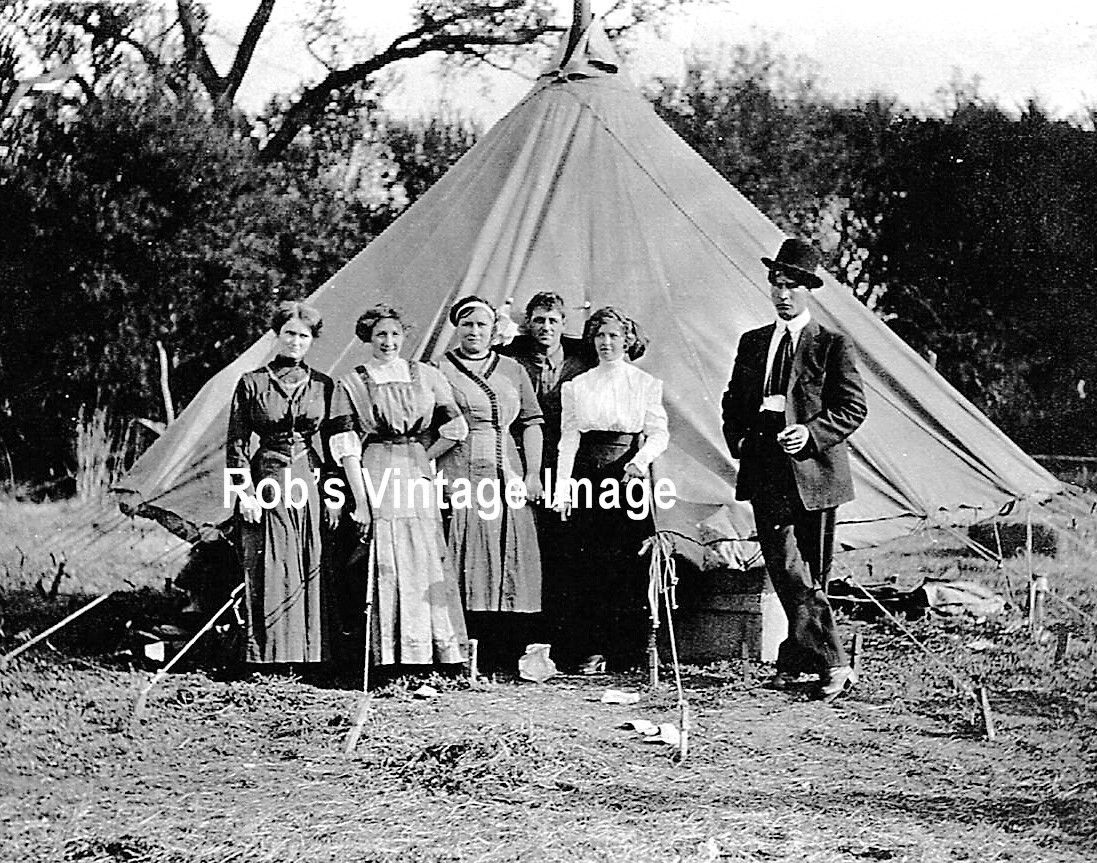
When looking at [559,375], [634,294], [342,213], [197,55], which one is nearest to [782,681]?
[559,375]

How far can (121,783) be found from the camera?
379cm

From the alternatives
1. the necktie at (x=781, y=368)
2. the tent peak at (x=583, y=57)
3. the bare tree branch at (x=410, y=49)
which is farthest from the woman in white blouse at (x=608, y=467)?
the bare tree branch at (x=410, y=49)

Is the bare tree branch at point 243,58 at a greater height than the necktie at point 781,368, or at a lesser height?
greater

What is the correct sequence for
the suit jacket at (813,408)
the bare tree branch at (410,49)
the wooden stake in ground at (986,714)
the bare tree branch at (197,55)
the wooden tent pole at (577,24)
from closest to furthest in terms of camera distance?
the wooden stake in ground at (986,714), the suit jacket at (813,408), the wooden tent pole at (577,24), the bare tree branch at (197,55), the bare tree branch at (410,49)

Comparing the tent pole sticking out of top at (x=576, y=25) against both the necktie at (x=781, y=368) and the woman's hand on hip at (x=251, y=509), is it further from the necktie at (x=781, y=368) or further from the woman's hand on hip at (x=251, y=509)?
the woman's hand on hip at (x=251, y=509)

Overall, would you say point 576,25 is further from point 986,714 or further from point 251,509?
point 986,714

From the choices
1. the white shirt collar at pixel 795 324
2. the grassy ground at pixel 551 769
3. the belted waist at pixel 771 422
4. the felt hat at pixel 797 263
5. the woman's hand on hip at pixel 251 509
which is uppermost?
the felt hat at pixel 797 263

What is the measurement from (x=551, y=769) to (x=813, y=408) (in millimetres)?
1633

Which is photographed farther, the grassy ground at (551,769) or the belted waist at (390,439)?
the belted waist at (390,439)

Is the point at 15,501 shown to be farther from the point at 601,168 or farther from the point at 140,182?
the point at 601,168

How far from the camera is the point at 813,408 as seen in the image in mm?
4746

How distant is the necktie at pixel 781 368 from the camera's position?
15.6 feet

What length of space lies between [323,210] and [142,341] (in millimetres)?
1800

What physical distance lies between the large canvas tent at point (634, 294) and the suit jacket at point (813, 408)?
0.34 meters
